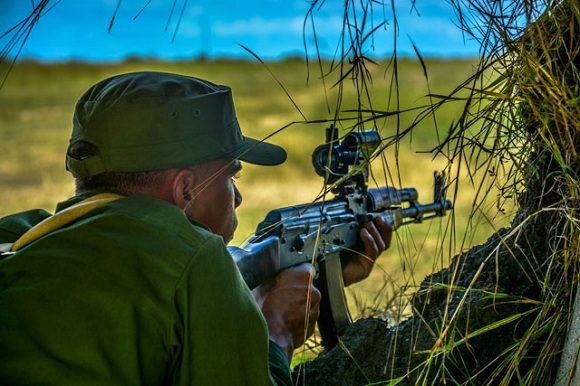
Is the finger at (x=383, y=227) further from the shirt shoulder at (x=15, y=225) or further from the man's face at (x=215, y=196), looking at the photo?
the shirt shoulder at (x=15, y=225)

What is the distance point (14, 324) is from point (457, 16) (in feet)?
5.11

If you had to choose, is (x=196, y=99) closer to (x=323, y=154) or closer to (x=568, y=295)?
(x=323, y=154)

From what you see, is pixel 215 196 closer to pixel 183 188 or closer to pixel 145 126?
pixel 183 188

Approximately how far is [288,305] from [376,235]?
102 centimetres

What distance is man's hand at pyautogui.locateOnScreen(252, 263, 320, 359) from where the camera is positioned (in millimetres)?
2996

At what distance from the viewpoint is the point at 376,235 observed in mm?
4016

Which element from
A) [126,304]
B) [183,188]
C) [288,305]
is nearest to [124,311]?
[126,304]

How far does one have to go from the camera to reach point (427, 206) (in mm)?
4434

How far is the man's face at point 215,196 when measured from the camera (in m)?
2.69

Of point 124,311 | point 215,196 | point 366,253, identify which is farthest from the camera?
point 366,253

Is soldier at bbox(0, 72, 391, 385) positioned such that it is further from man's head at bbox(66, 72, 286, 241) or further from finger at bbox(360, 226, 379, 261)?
finger at bbox(360, 226, 379, 261)

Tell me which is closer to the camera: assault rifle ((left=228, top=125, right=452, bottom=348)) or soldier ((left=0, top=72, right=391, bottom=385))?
soldier ((left=0, top=72, right=391, bottom=385))

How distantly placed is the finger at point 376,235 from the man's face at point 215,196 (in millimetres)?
1253

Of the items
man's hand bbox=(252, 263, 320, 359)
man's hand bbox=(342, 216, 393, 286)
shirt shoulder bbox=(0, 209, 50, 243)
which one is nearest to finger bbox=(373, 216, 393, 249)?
man's hand bbox=(342, 216, 393, 286)
